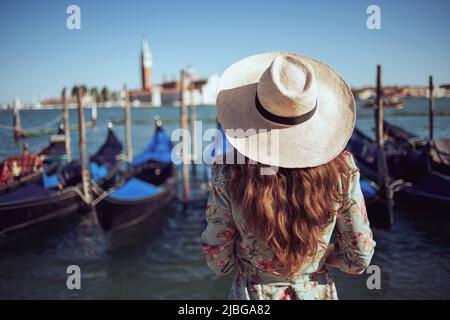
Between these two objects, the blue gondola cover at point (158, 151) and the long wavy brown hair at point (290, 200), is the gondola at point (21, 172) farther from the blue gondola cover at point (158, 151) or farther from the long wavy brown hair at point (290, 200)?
the long wavy brown hair at point (290, 200)

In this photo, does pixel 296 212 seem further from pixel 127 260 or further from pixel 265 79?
pixel 127 260

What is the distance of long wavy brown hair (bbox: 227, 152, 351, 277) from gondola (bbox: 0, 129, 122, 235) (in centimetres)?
549

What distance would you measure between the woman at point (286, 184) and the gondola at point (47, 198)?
543 centimetres

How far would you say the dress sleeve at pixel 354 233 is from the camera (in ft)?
2.64

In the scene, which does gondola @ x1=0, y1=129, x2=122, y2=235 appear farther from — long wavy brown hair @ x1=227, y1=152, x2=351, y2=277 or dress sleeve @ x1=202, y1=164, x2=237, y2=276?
long wavy brown hair @ x1=227, y1=152, x2=351, y2=277

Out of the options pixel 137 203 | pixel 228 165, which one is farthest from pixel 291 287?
pixel 137 203

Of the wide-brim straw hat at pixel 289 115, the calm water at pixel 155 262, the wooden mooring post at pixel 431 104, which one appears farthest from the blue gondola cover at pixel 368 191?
the wide-brim straw hat at pixel 289 115

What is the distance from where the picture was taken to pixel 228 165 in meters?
0.83

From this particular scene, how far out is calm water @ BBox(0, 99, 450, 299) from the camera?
4070 millimetres

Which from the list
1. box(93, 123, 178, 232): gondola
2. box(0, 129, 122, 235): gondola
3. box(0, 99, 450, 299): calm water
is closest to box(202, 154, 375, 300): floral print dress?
box(0, 99, 450, 299): calm water

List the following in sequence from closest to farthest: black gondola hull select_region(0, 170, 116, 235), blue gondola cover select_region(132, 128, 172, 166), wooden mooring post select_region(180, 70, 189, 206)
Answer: black gondola hull select_region(0, 170, 116, 235) < wooden mooring post select_region(180, 70, 189, 206) < blue gondola cover select_region(132, 128, 172, 166)

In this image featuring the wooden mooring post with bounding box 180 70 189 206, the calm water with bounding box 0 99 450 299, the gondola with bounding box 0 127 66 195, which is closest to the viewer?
the calm water with bounding box 0 99 450 299

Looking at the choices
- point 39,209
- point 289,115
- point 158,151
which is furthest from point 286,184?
point 158,151

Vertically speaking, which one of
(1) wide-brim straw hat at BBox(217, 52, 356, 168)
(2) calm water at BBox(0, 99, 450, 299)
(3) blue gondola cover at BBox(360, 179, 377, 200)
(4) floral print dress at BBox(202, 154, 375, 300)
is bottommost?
(2) calm water at BBox(0, 99, 450, 299)
